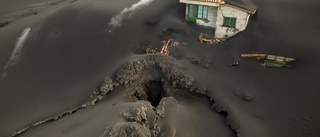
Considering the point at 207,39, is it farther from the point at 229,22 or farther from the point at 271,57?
the point at 271,57

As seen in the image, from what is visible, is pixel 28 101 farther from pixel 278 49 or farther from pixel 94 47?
pixel 278 49

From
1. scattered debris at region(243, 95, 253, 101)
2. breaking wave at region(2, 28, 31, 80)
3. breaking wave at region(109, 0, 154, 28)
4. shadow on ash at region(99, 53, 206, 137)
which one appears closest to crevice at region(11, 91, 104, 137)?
shadow on ash at region(99, 53, 206, 137)

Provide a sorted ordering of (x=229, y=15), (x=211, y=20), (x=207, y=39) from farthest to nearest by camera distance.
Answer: (x=211, y=20) < (x=207, y=39) < (x=229, y=15)

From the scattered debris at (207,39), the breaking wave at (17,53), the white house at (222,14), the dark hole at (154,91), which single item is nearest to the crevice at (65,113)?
the dark hole at (154,91)

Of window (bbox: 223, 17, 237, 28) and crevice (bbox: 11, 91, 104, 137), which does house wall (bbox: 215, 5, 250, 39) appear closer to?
window (bbox: 223, 17, 237, 28)

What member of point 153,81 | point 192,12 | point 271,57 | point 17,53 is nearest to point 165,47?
point 153,81

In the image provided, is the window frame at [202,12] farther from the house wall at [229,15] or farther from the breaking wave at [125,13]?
the breaking wave at [125,13]
